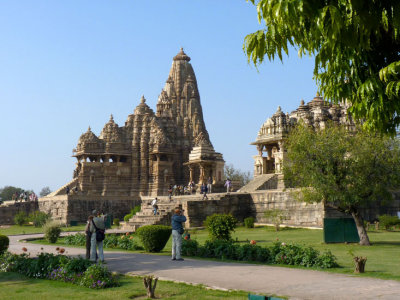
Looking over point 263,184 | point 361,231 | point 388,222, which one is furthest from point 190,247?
point 263,184

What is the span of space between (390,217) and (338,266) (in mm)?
15231

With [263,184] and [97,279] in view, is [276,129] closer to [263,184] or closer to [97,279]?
[263,184]

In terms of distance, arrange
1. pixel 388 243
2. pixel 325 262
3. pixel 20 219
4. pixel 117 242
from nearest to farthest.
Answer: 1. pixel 325 262
2. pixel 388 243
3. pixel 117 242
4. pixel 20 219

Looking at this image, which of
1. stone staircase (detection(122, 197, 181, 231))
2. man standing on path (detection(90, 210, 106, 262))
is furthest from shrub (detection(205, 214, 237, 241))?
stone staircase (detection(122, 197, 181, 231))

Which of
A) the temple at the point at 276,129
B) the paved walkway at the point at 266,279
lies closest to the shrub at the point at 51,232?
the paved walkway at the point at 266,279

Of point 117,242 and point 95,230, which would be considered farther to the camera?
point 117,242

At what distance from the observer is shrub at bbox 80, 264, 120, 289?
10.7 meters

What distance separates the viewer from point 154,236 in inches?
688

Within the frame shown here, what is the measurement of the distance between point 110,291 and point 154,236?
7.26 metres

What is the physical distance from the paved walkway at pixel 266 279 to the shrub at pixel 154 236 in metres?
2.70

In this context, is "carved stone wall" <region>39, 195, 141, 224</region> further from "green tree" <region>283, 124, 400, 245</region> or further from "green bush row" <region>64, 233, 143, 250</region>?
"green tree" <region>283, 124, 400, 245</region>

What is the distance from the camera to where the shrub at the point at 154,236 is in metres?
17.5

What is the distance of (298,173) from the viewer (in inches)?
859

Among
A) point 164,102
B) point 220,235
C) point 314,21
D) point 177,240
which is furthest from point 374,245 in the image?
point 164,102
